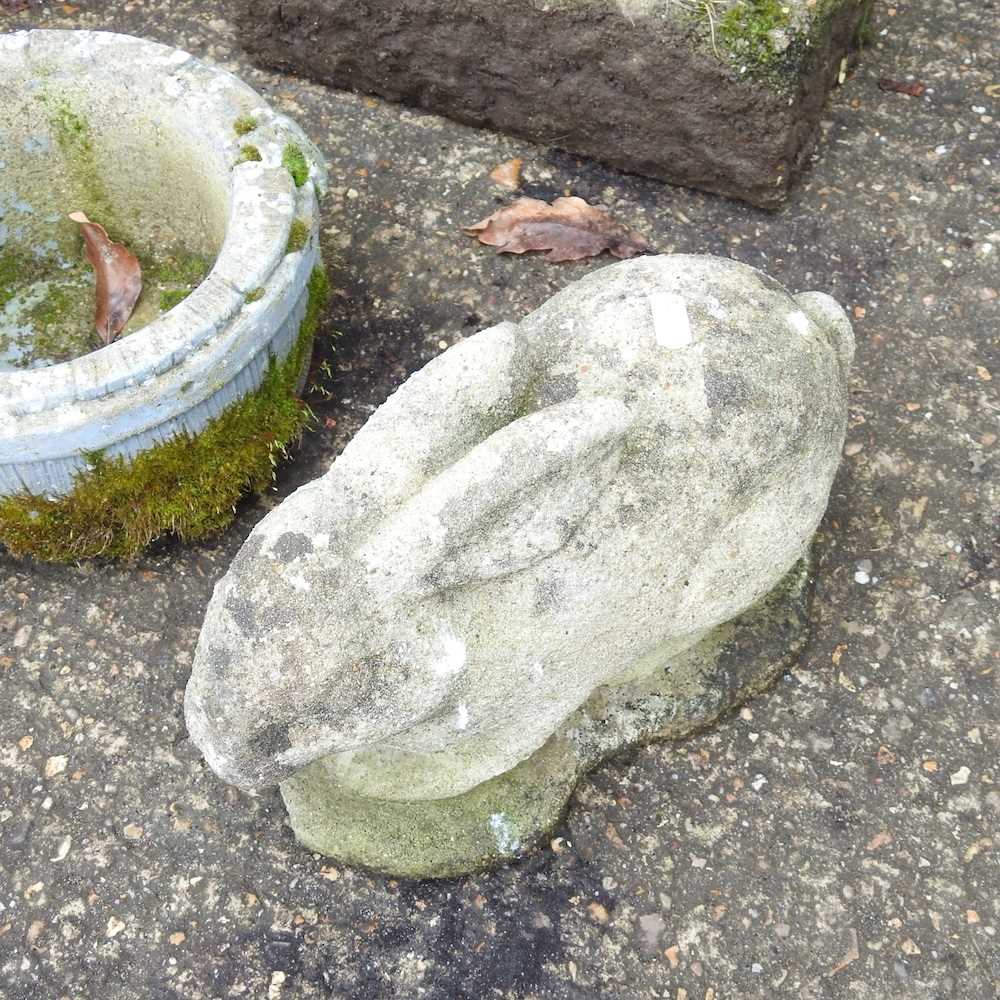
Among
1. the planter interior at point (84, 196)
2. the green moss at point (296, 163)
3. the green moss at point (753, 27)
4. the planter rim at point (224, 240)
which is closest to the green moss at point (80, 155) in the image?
the planter interior at point (84, 196)

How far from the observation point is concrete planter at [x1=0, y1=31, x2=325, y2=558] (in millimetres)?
2361

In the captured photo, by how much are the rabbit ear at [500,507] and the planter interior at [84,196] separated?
4.29 ft

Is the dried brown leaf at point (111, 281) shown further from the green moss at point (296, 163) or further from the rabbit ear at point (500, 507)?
the rabbit ear at point (500, 507)

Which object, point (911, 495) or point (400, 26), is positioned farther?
point (400, 26)

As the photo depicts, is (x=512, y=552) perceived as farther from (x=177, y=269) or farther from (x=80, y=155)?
(x=80, y=155)

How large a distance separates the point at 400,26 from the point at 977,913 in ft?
8.94

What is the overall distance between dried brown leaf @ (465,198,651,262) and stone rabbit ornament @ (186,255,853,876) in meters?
1.02

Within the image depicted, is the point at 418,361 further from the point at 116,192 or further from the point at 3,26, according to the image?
the point at 3,26

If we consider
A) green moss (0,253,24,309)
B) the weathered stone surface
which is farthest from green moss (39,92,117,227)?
the weathered stone surface

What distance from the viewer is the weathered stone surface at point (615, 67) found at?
299 cm

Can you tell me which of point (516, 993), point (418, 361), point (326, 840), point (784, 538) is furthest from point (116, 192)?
point (516, 993)

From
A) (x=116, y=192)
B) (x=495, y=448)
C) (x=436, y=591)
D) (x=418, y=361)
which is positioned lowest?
(x=418, y=361)

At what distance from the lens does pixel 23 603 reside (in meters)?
2.69

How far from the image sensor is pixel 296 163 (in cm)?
272
